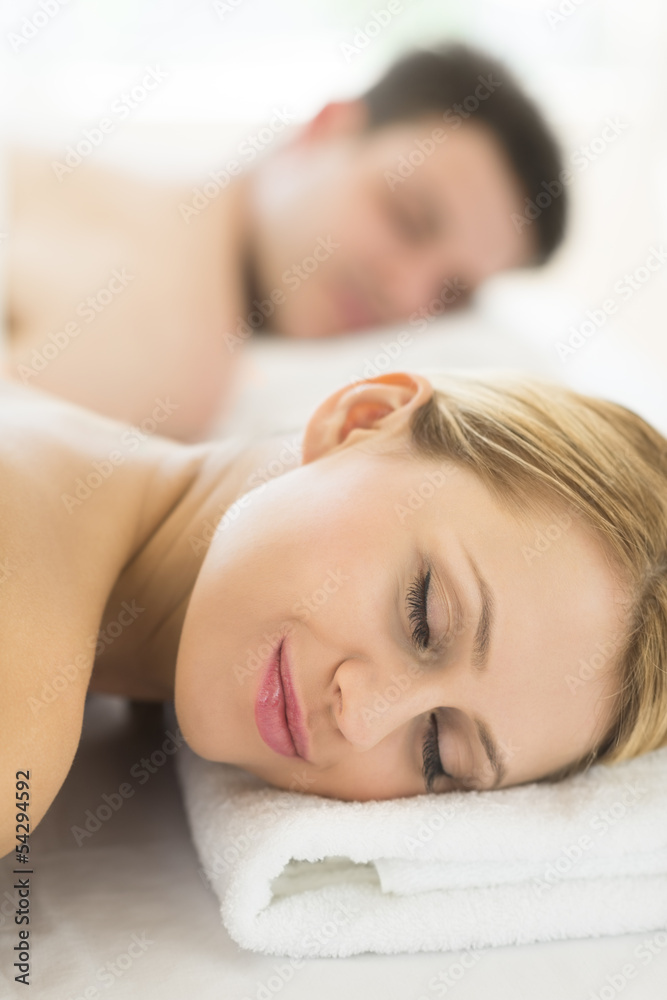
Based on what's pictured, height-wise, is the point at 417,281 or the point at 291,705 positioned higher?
the point at 417,281

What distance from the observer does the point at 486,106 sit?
202 centimetres

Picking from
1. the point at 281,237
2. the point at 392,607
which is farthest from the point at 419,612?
the point at 281,237

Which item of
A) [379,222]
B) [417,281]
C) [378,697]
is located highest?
[379,222]

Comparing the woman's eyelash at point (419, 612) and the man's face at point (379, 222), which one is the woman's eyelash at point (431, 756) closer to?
the woman's eyelash at point (419, 612)

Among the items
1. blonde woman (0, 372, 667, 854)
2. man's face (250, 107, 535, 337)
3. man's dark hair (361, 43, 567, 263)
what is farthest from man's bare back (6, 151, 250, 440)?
blonde woman (0, 372, 667, 854)

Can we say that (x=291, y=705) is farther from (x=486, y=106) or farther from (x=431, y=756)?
(x=486, y=106)

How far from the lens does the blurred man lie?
1650 millimetres

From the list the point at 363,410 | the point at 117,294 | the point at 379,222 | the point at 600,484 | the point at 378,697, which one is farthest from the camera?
the point at 379,222

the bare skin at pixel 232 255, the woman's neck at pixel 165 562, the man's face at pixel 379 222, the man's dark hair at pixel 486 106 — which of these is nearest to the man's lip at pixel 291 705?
the woman's neck at pixel 165 562

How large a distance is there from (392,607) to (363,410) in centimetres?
30

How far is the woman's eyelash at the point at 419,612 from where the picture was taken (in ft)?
2.75

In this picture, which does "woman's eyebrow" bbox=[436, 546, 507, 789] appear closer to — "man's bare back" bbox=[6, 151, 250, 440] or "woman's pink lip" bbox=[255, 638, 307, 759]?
"woman's pink lip" bbox=[255, 638, 307, 759]

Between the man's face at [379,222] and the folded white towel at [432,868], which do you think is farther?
the man's face at [379,222]

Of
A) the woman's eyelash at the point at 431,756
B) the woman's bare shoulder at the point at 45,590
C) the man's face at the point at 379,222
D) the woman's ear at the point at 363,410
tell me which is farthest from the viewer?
the man's face at the point at 379,222
